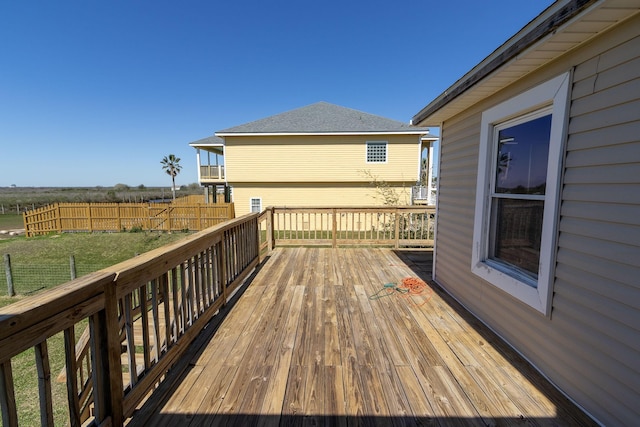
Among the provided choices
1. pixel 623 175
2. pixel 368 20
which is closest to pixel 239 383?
pixel 623 175

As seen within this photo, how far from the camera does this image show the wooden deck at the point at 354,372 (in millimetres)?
1489

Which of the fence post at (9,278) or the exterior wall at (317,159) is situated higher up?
the exterior wall at (317,159)

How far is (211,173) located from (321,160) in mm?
7264

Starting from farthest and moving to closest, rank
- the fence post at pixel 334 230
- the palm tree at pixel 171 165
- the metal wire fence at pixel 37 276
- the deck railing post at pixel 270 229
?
the palm tree at pixel 171 165 < the metal wire fence at pixel 37 276 < the fence post at pixel 334 230 < the deck railing post at pixel 270 229

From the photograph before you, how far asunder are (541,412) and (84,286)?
96.8 inches

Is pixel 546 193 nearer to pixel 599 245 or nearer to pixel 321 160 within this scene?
pixel 599 245

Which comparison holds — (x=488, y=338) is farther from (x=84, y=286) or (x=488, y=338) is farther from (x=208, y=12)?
(x=208, y=12)

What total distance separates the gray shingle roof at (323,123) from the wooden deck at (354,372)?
35.6 ft

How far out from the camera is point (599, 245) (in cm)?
146

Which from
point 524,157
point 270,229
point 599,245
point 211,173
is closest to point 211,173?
point 211,173

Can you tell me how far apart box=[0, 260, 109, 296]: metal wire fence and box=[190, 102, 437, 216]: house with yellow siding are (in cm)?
720

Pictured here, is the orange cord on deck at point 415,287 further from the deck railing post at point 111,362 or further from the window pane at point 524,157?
the deck railing post at point 111,362

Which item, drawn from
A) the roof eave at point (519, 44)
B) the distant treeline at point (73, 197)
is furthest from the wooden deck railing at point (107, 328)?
the distant treeline at point (73, 197)

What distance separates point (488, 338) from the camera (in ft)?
7.59
